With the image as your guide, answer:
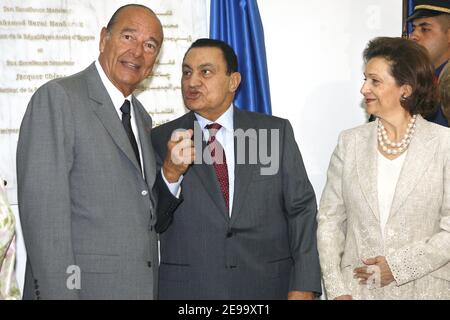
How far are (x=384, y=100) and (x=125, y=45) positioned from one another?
128 centimetres

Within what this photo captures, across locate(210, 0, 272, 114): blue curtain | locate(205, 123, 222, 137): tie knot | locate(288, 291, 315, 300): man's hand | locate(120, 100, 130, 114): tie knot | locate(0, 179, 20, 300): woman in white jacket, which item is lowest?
locate(288, 291, 315, 300): man's hand

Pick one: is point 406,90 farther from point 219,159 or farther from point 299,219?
point 219,159

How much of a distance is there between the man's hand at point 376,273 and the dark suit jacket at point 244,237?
23 cm

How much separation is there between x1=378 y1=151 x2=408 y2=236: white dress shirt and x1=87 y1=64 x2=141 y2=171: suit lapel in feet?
3.84

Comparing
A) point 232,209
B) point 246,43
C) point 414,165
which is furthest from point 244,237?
point 246,43

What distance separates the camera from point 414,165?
9.90 feet

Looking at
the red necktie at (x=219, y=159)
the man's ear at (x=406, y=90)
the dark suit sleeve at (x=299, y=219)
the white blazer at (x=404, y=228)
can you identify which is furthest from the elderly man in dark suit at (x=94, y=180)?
the man's ear at (x=406, y=90)

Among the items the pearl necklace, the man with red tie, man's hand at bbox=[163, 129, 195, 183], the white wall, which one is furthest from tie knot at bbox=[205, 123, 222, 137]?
the man with red tie

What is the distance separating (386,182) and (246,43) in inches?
63.6

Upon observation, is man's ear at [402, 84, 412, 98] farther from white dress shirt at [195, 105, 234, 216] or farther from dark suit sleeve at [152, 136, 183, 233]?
dark suit sleeve at [152, 136, 183, 233]

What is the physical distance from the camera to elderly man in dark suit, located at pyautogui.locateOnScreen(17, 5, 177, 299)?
8.26 ft

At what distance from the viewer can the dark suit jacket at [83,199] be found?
99.0 inches
